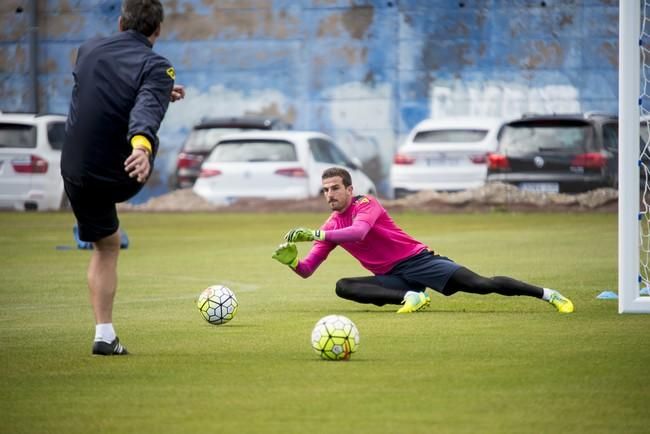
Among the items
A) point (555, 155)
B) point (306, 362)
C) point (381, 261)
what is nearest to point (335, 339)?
point (306, 362)

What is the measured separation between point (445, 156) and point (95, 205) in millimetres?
22321

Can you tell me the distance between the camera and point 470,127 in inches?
1251

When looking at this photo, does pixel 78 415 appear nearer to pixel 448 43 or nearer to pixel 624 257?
pixel 624 257

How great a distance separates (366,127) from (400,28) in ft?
8.43

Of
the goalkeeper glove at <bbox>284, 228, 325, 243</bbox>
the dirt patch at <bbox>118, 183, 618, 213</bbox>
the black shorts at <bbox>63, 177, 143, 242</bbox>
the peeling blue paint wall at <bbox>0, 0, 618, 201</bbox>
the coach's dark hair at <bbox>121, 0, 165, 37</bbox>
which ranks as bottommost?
the dirt patch at <bbox>118, 183, 618, 213</bbox>

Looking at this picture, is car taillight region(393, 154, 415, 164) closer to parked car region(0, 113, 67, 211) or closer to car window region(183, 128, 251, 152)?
car window region(183, 128, 251, 152)

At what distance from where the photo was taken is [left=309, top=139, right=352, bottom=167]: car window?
31453mm

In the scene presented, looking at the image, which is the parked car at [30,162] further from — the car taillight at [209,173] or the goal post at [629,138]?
the goal post at [629,138]

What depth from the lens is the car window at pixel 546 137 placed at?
30.5m

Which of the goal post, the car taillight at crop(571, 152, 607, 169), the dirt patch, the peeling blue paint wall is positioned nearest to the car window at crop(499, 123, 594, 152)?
the car taillight at crop(571, 152, 607, 169)

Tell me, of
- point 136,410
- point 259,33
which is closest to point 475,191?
point 259,33

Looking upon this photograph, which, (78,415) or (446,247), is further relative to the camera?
(446,247)

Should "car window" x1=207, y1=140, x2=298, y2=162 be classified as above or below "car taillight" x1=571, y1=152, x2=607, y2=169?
above

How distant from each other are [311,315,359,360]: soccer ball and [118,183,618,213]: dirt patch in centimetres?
2219
